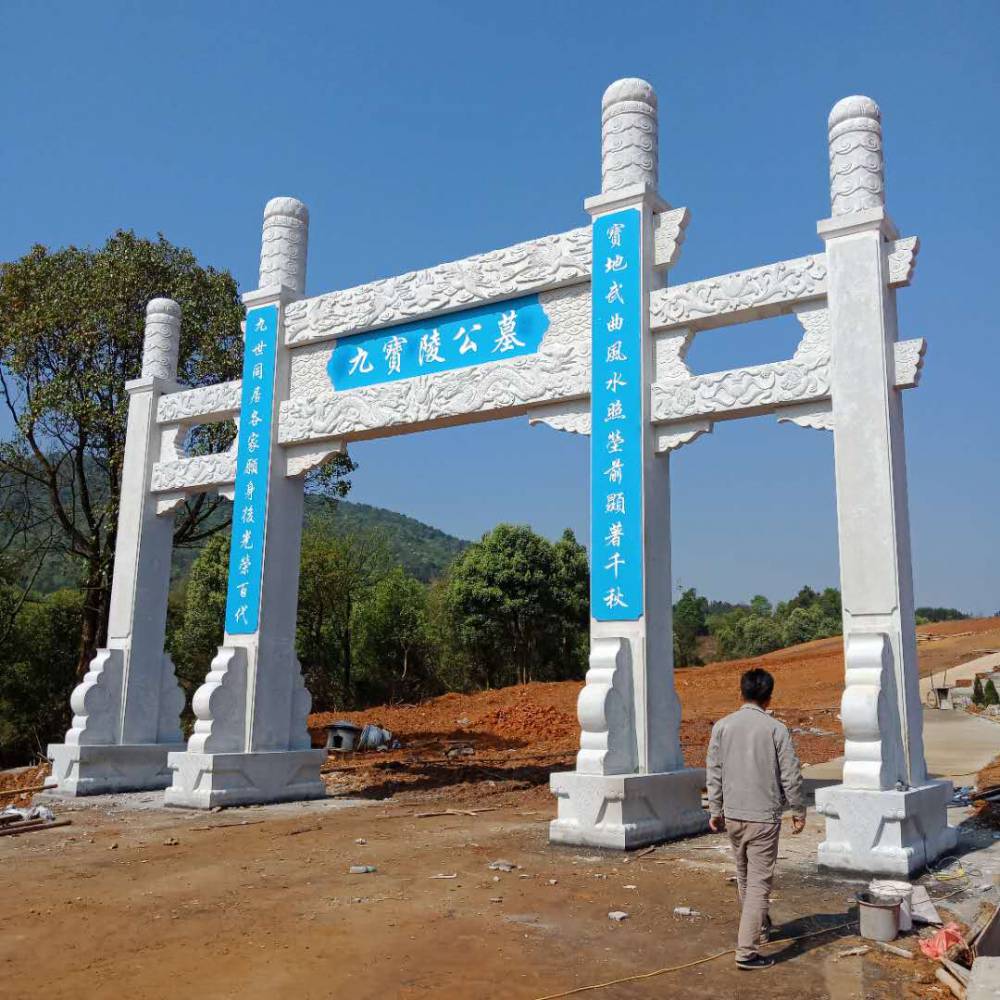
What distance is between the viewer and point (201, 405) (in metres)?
9.34

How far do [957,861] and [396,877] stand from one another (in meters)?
3.01

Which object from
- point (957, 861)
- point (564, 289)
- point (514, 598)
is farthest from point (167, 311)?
point (514, 598)

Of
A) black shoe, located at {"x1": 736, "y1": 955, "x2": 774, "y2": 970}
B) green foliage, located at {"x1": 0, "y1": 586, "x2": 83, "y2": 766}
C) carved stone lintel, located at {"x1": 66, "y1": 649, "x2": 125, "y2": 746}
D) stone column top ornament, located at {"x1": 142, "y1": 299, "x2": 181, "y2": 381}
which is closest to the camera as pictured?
black shoe, located at {"x1": 736, "y1": 955, "x2": 774, "y2": 970}

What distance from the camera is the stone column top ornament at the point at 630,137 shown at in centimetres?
683

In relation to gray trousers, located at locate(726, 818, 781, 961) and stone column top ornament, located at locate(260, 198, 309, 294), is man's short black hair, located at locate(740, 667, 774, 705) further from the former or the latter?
stone column top ornament, located at locate(260, 198, 309, 294)

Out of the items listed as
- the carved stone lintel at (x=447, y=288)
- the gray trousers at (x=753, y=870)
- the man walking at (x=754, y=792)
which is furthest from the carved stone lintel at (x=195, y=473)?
the gray trousers at (x=753, y=870)

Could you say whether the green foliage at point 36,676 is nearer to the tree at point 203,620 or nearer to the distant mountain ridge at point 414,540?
the tree at point 203,620

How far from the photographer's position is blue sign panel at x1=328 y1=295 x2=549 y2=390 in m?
7.39

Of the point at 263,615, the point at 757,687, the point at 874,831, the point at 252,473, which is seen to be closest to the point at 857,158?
the point at 757,687

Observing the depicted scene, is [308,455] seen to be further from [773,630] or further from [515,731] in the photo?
[773,630]

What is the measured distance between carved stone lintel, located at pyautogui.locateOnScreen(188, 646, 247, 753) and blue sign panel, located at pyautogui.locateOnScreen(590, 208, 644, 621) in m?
3.34

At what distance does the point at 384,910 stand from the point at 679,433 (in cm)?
363

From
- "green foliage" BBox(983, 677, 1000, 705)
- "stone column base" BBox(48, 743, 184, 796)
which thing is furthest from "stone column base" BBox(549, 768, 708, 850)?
"green foliage" BBox(983, 677, 1000, 705)

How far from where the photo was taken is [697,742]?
1193 centimetres
